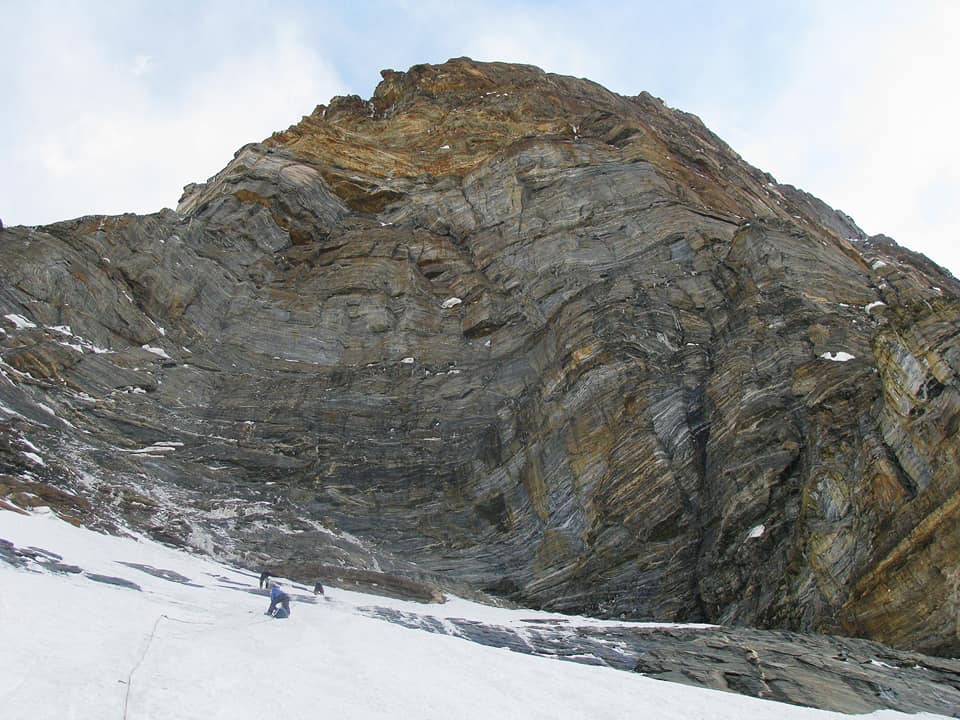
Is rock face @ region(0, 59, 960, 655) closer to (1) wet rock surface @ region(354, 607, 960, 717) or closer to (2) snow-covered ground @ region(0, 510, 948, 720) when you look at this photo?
(1) wet rock surface @ region(354, 607, 960, 717)

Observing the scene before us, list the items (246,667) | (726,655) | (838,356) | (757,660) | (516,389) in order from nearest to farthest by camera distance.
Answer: (246,667) < (757,660) < (726,655) < (838,356) < (516,389)

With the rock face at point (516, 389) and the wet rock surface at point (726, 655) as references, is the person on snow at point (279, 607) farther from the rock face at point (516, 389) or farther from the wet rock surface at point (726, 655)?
the rock face at point (516, 389)

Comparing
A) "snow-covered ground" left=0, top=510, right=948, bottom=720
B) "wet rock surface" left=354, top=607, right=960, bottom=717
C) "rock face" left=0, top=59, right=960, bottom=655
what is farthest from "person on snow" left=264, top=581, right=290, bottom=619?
"rock face" left=0, top=59, right=960, bottom=655

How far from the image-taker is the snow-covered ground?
10.8 m

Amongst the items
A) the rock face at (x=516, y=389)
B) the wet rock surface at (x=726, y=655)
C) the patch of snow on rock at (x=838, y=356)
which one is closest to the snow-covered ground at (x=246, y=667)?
the wet rock surface at (x=726, y=655)

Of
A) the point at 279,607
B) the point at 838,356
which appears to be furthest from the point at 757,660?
the point at 838,356

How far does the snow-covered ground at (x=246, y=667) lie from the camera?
10.8m

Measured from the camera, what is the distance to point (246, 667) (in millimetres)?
13031

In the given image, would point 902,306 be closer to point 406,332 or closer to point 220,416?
point 406,332

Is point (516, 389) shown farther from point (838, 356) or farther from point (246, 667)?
point (246, 667)

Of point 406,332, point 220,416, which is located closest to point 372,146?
point 406,332

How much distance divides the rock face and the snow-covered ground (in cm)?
906

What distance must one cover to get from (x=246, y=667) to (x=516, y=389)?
2544 centimetres

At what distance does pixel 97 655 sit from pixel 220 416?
24.8 m
